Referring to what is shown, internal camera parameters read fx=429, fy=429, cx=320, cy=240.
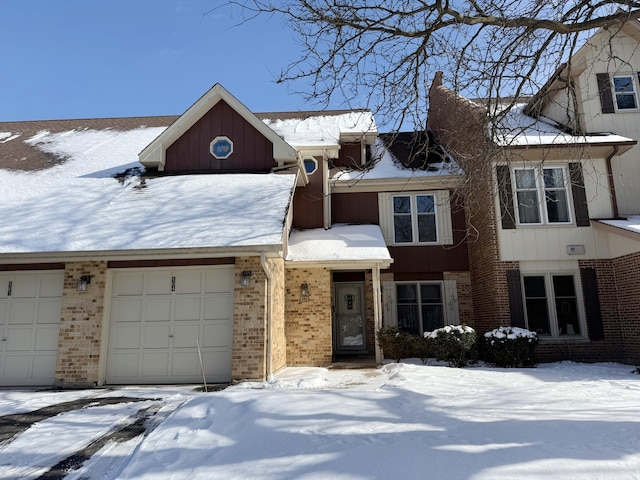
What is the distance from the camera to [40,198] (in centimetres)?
1043

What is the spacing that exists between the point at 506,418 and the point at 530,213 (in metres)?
8.46

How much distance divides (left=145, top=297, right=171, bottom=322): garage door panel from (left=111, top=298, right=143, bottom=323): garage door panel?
17 centimetres

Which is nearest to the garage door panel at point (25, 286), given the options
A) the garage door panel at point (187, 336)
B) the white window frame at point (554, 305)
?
the garage door panel at point (187, 336)

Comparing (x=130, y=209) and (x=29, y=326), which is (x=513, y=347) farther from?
(x=29, y=326)

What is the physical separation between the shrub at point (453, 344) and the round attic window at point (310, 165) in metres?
6.12

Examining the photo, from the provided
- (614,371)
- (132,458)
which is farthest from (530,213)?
(132,458)

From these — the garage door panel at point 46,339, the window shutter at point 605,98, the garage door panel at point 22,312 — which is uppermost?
the window shutter at point 605,98

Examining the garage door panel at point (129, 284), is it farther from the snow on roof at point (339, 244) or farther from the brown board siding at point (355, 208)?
the brown board siding at point (355, 208)

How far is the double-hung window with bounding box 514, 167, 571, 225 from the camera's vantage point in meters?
11.4

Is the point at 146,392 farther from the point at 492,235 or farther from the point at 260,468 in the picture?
the point at 492,235

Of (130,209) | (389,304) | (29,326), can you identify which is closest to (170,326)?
(130,209)

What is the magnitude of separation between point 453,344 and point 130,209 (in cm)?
802

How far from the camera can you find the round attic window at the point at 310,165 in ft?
43.6

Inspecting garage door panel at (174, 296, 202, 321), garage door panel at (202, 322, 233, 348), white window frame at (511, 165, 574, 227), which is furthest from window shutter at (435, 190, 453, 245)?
garage door panel at (174, 296, 202, 321)
